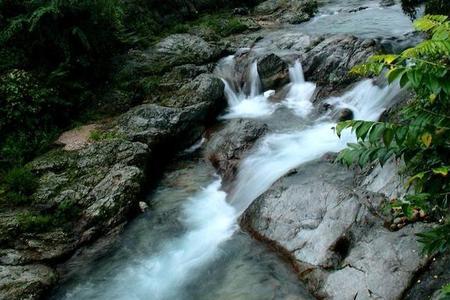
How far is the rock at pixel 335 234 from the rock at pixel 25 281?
3.41 meters

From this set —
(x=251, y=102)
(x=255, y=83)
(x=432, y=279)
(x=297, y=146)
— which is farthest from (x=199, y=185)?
(x=432, y=279)

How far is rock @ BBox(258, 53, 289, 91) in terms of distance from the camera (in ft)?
42.8

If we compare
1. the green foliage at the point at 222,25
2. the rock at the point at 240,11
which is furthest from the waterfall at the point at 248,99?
the rock at the point at 240,11

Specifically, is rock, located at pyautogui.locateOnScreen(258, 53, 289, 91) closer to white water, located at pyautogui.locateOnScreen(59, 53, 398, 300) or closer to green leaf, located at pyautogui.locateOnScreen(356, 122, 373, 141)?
white water, located at pyautogui.locateOnScreen(59, 53, 398, 300)

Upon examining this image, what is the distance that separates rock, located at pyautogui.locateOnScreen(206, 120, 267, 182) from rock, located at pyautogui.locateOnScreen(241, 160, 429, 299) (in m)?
1.90

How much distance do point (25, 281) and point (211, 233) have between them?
10.3 feet

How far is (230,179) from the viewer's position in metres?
9.02

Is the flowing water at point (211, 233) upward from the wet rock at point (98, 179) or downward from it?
downward

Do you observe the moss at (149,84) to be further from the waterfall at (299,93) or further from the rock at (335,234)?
the rock at (335,234)

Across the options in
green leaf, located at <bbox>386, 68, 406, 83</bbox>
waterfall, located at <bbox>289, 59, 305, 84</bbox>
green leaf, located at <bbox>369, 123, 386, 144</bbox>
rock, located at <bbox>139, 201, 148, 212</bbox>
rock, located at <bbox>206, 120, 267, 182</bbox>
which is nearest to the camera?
green leaf, located at <bbox>386, 68, 406, 83</bbox>

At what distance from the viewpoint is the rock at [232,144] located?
9391 mm

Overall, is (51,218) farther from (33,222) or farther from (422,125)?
(422,125)

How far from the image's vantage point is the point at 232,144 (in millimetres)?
9750

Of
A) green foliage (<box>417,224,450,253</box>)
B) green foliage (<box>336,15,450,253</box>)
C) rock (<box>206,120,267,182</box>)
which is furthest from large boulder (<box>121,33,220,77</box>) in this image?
green foliage (<box>417,224,450,253</box>)
